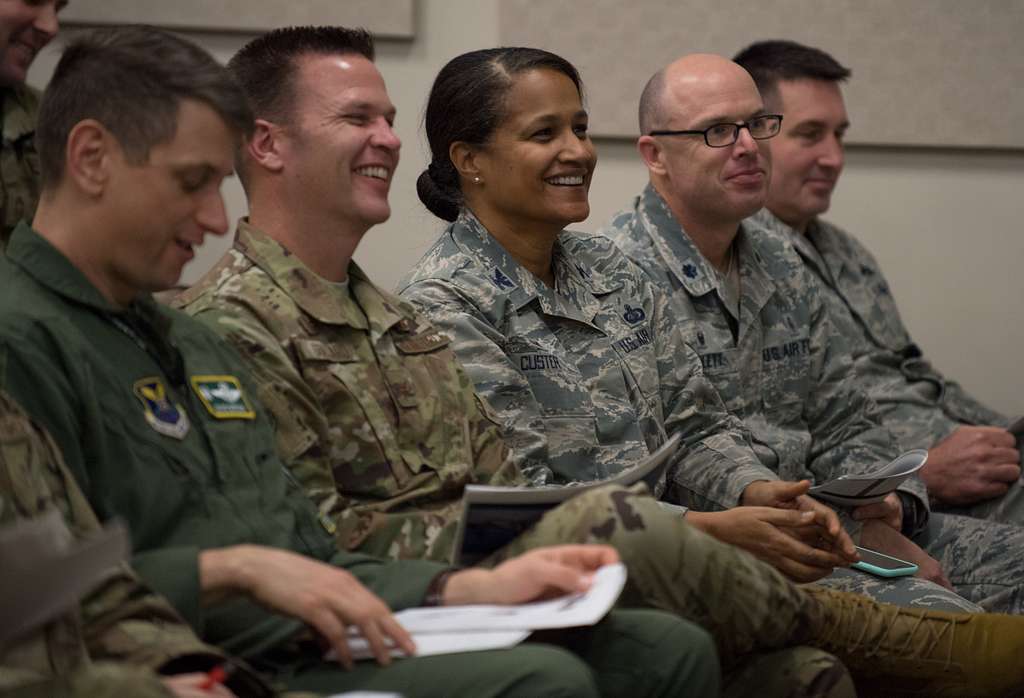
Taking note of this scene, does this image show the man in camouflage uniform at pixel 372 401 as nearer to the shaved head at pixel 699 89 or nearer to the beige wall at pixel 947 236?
the shaved head at pixel 699 89

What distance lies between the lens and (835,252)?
3.56m

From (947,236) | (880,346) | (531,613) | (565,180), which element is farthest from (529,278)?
(947,236)

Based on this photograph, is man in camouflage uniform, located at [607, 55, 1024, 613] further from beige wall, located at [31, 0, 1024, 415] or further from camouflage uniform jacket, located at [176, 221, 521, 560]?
camouflage uniform jacket, located at [176, 221, 521, 560]

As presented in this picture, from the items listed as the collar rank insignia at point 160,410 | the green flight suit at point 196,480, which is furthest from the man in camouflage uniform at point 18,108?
the collar rank insignia at point 160,410

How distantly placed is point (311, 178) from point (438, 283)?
1.17 feet

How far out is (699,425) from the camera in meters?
2.64

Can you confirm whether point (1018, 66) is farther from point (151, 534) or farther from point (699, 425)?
point (151, 534)

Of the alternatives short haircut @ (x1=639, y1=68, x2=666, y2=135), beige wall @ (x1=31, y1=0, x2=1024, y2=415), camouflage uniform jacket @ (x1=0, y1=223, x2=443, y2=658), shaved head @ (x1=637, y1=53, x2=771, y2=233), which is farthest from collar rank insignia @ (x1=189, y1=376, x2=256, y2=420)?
beige wall @ (x1=31, y1=0, x2=1024, y2=415)

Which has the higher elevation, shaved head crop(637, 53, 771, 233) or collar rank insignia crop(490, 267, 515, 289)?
shaved head crop(637, 53, 771, 233)

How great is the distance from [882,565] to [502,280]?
856 millimetres

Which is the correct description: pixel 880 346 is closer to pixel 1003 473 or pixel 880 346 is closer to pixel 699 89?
pixel 1003 473

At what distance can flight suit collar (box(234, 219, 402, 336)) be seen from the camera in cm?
195

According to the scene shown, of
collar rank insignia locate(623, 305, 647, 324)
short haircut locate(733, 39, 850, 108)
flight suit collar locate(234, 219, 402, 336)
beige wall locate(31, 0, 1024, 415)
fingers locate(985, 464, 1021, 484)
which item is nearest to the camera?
flight suit collar locate(234, 219, 402, 336)

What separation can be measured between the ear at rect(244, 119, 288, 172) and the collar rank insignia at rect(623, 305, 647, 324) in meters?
0.78
